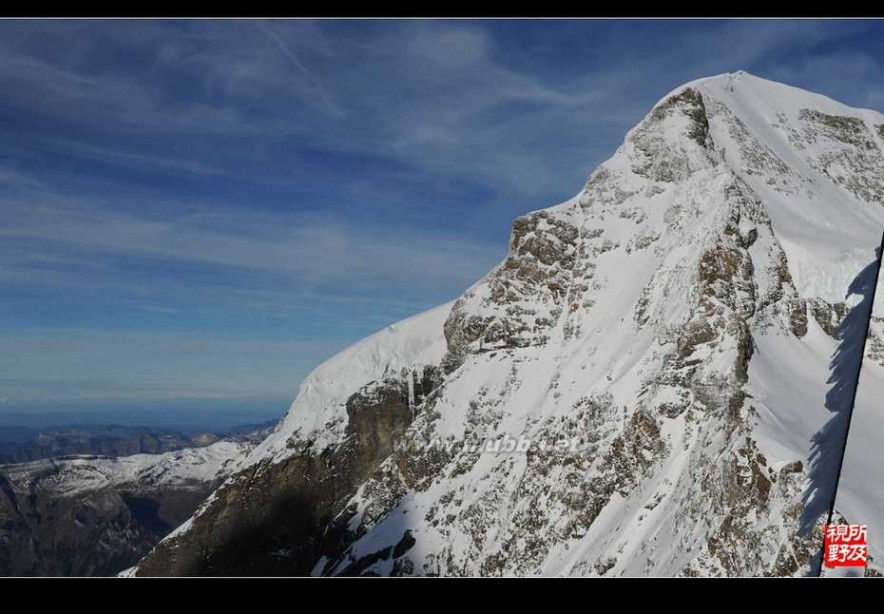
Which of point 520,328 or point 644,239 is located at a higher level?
point 644,239

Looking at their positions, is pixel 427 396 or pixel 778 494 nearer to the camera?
pixel 778 494

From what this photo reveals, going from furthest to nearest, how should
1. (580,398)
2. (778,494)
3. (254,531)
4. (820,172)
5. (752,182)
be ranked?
1. (254,531)
2. (820,172)
3. (752,182)
4. (580,398)
5. (778,494)

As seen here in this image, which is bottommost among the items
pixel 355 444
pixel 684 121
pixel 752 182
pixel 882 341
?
pixel 355 444

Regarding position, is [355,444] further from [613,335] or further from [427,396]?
[613,335]

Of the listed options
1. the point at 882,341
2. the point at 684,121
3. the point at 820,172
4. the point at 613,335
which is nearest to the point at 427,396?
the point at 613,335
